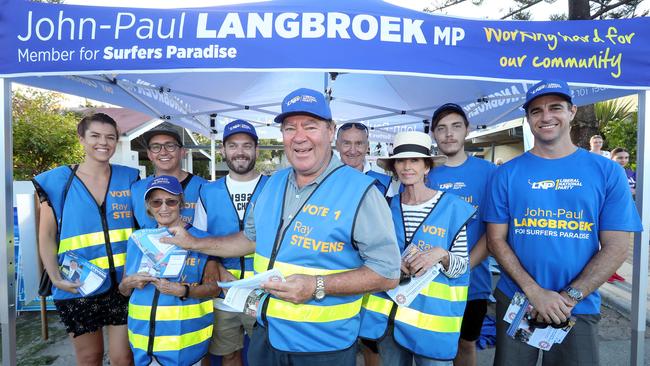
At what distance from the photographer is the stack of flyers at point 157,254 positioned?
231cm

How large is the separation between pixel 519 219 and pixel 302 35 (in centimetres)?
177

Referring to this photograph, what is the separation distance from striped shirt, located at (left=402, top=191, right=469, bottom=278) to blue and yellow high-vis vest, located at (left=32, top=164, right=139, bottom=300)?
78.3 inches

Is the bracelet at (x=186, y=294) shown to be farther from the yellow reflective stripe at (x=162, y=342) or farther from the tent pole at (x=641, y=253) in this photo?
the tent pole at (x=641, y=253)

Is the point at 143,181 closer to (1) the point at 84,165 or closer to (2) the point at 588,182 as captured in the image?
(1) the point at 84,165

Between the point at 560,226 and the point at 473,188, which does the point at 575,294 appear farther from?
the point at 473,188

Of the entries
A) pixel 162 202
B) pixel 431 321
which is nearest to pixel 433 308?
pixel 431 321

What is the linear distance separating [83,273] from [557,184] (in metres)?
3.12

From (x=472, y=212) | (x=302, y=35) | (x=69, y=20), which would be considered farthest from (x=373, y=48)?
(x=69, y=20)

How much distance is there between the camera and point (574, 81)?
244 centimetres

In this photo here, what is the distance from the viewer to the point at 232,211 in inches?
109

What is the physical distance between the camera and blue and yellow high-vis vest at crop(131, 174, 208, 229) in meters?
2.59

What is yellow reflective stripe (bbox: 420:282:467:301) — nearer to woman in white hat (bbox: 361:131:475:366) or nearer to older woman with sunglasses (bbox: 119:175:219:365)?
woman in white hat (bbox: 361:131:475:366)

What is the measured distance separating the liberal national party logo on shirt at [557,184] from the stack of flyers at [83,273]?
2.90 meters

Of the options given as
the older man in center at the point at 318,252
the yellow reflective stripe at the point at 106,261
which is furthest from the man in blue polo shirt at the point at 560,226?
the yellow reflective stripe at the point at 106,261
